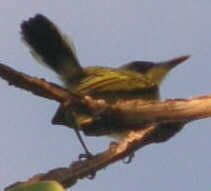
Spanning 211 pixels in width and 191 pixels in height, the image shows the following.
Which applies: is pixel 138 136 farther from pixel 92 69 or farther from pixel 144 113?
pixel 92 69

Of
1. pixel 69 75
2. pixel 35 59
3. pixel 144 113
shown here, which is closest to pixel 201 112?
pixel 144 113

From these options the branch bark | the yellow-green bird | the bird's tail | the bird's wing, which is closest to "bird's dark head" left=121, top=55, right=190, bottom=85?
the yellow-green bird

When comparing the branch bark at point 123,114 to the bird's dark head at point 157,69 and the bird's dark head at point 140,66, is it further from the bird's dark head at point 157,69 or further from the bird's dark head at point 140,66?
the bird's dark head at point 140,66

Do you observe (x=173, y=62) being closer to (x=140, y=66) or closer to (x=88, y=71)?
(x=140, y=66)

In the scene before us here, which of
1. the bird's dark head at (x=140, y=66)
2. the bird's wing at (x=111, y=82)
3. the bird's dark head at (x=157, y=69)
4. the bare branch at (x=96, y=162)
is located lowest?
the bare branch at (x=96, y=162)

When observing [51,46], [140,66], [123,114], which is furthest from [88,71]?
[123,114]

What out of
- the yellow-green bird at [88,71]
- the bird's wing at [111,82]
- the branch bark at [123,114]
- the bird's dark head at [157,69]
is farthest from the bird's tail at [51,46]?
the branch bark at [123,114]

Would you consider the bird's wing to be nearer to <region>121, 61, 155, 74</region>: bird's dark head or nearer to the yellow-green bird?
the yellow-green bird
